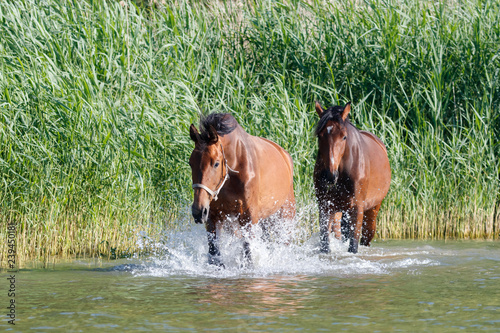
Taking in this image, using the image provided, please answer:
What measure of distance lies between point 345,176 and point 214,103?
257cm

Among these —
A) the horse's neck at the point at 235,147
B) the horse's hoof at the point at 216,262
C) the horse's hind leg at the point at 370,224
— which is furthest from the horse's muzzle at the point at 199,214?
the horse's hind leg at the point at 370,224

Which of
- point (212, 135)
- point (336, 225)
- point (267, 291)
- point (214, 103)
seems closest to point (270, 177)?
point (212, 135)

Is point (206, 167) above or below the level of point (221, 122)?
below

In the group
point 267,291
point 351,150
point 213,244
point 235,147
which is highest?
point 351,150

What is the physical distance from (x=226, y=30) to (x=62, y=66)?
3.41 meters

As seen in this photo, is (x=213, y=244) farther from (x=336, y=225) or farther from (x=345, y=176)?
(x=336, y=225)

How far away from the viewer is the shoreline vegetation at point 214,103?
7.76 m

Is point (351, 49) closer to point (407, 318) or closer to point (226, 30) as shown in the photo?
point (226, 30)

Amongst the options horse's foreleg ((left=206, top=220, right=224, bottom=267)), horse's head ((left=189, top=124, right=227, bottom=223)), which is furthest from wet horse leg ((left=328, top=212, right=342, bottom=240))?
horse's head ((left=189, top=124, right=227, bottom=223))

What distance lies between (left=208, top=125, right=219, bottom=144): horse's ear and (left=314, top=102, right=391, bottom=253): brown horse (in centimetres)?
172

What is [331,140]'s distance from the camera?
723 centimetres

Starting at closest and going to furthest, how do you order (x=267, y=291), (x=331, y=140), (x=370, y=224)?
(x=267, y=291), (x=331, y=140), (x=370, y=224)

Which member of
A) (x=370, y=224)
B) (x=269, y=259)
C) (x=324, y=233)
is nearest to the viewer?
(x=269, y=259)

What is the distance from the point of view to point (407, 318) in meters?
4.57
